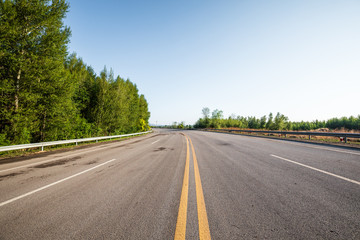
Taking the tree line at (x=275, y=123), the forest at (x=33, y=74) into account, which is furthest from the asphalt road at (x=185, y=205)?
the tree line at (x=275, y=123)

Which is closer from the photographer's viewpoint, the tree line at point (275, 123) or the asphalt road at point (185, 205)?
the asphalt road at point (185, 205)

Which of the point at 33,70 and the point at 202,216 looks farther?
the point at 33,70

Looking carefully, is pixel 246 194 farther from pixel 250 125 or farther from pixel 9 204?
pixel 250 125

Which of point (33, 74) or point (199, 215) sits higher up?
point (33, 74)

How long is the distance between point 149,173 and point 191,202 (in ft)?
7.14

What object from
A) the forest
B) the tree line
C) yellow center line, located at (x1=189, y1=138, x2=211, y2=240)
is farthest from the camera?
the tree line

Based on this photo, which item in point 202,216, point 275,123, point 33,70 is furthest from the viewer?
point 275,123

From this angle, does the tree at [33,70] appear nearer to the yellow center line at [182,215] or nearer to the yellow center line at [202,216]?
the yellow center line at [182,215]

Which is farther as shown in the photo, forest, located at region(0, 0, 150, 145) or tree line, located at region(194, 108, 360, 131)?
tree line, located at region(194, 108, 360, 131)

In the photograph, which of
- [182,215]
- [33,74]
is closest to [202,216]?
[182,215]

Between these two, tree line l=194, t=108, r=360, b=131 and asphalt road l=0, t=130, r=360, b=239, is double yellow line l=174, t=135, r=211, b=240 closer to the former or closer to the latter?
asphalt road l=0, t=130, r=360, b=239

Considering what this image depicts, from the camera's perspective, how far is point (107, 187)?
11.6ft

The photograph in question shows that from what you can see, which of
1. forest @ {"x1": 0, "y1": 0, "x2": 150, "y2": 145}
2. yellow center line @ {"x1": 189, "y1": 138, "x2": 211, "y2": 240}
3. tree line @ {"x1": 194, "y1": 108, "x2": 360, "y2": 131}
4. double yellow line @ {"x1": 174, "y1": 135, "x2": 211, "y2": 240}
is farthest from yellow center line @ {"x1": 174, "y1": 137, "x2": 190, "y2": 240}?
tree line @ {"x1": 194, "y1": 108, "x2": 360, "y2": 131}

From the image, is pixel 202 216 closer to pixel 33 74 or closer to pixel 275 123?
pixel 33 74
